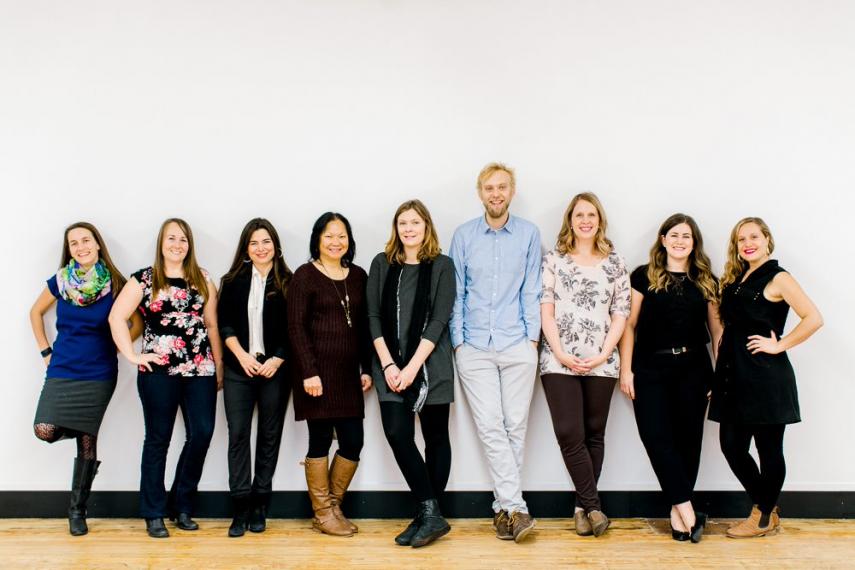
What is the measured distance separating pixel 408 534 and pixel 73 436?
1852 mm

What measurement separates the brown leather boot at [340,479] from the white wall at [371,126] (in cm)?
27

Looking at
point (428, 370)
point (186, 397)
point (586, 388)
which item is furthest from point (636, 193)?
point (186, 397)

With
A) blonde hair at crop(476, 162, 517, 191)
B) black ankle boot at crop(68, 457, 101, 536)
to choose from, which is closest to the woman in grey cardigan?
blonde hair at crop(476, 162, 517, 191)

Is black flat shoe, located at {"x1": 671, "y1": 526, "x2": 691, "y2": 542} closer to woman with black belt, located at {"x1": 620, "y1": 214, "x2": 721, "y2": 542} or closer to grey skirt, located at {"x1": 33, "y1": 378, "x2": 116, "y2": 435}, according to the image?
woman with black belt, located at {"x1": 620, "y1": 214, "x2": 721, "y2": 542}

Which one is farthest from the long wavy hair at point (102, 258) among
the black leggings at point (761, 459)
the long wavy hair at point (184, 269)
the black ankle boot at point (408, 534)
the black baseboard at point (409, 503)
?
the black leggings at point (761, 459)

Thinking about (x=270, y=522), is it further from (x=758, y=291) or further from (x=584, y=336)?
(x=758, y=291)

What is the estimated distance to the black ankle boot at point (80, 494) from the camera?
333cm

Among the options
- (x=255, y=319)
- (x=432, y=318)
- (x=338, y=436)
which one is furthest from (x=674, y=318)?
(x=255, y=319)

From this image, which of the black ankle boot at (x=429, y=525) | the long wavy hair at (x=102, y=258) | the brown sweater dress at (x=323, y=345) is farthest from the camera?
the long wavy hair at (x=102, y=258)

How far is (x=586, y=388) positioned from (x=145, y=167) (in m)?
2.76

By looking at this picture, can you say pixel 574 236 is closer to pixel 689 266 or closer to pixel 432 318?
pixel 689 266

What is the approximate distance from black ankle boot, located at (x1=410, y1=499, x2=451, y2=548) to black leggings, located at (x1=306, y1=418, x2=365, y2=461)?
1.50 ft

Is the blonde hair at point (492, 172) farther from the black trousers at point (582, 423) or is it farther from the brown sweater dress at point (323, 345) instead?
the black trousers at point (582, 423)

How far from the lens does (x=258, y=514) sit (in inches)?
133
